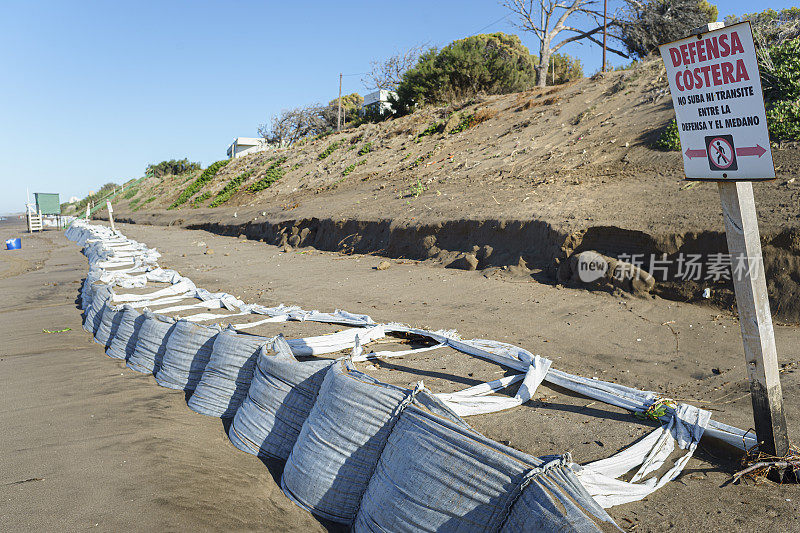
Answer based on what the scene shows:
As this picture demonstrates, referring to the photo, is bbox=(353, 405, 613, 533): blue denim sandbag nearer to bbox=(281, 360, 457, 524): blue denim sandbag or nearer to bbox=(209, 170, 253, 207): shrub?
bbox=(281, 360, 457, 524): blue denim sandbag

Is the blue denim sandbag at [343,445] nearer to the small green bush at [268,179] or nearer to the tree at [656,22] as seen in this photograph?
the tree at [656,22]

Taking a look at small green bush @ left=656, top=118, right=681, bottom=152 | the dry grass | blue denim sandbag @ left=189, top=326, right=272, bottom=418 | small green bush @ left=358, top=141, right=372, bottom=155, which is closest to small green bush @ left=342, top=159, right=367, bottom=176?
small green bush @ left=358, top=141, right=372, bottom=155

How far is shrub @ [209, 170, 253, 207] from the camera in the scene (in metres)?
27.8

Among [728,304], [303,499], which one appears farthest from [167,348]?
[728,304]

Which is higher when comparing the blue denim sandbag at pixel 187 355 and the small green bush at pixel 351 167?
the small green bush at pixel 351 167

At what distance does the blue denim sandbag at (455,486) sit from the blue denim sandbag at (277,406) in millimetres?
915

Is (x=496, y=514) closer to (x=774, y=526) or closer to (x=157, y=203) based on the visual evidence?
(x=774, y=526)

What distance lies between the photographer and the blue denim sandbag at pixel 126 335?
5.52 m

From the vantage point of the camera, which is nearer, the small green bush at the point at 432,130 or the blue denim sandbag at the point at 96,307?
the blue denim sandbag at the point at 96,307

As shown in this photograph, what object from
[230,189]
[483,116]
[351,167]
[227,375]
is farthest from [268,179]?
[227,375]

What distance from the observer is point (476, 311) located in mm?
6336

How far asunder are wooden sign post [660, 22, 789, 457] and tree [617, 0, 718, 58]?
20.1m

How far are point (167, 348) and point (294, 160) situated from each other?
2340 cm

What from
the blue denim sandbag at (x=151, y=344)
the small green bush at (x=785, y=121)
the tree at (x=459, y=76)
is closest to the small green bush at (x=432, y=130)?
the tree at (x=459, y=76)
